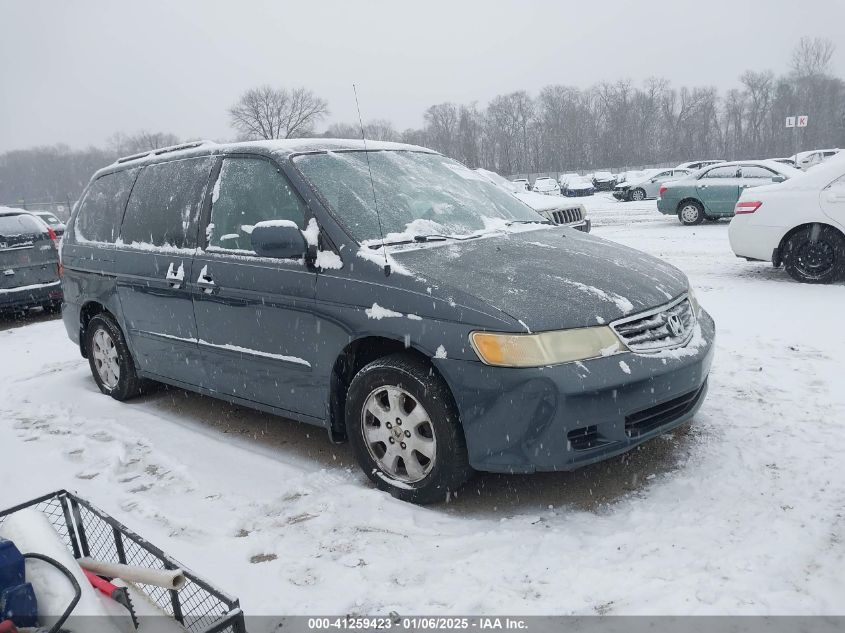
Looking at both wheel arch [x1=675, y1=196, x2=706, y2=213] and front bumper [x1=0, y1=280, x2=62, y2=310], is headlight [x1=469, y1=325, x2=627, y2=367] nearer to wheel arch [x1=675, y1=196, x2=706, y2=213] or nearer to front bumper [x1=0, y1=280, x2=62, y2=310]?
front bumper [x1=0, y1=280, x2=62, y2=310]

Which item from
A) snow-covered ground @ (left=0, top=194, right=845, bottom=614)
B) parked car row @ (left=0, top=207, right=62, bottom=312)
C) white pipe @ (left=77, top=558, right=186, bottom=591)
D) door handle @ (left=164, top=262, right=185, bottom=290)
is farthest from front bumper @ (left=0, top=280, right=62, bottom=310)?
white pipe @ (left=77, top=558, right=186, bottom=591)

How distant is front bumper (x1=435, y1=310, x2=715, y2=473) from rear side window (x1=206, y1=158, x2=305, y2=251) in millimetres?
1356

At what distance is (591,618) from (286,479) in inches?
74.0

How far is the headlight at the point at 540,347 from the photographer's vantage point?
285 cm

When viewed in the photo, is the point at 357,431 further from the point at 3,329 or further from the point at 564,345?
the point at 3,329

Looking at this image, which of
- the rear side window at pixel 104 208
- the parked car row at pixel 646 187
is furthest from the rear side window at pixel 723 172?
Result: the rear side window at pixel 104 208

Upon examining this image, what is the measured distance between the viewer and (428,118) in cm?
9738

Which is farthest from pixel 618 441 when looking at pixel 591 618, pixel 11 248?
pixel 11 248

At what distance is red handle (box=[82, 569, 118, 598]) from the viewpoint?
2.09m

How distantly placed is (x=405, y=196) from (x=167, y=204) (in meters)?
1.73

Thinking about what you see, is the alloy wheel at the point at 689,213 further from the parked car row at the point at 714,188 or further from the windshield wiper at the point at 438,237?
the windshield wiper at the point at 438,237

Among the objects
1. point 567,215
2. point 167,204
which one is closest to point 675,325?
point 167,204

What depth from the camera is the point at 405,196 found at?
393 centimetres

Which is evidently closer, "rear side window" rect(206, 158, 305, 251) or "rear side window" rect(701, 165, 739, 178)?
"rear side window" rect(206, 158, 305, 251)
